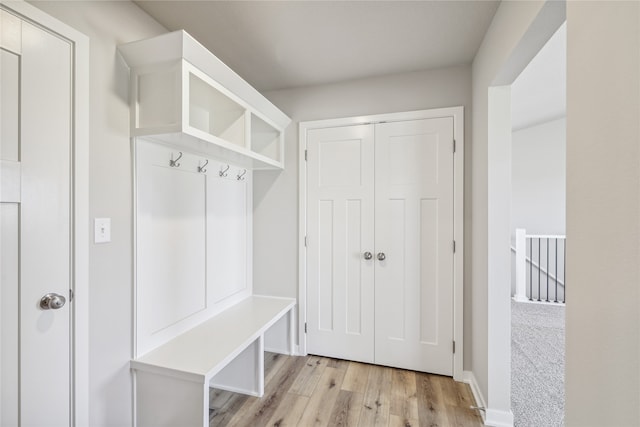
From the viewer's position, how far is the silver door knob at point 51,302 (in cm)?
121

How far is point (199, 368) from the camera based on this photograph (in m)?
1.50

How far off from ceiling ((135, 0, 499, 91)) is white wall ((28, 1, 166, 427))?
1.16 feet

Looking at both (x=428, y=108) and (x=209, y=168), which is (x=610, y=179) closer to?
(x=428, y=108)

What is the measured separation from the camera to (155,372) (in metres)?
1.54

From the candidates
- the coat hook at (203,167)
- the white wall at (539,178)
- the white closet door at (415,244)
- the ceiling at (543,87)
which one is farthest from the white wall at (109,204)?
the white wall at (539,178)

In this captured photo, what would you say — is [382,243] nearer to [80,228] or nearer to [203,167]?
[203,167]

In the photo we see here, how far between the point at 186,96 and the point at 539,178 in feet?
17.8

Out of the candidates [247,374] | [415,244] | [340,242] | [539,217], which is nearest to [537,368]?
[415,244]

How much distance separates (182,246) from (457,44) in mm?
2312

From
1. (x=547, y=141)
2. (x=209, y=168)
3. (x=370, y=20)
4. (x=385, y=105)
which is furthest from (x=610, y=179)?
(x=547, y=141)

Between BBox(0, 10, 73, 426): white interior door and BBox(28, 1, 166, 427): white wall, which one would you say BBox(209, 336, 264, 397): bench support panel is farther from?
BBox(0, 10, 73, 426): white interior door

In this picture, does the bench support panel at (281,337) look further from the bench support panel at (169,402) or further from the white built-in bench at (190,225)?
the bench support panel at (169,402)

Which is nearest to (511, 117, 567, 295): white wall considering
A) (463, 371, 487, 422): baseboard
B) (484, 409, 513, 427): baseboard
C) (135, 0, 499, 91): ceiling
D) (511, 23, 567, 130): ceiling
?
(511, 23, 567, 130): ceiling

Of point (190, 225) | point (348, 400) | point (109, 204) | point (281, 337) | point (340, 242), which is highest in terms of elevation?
point (109, 204)
